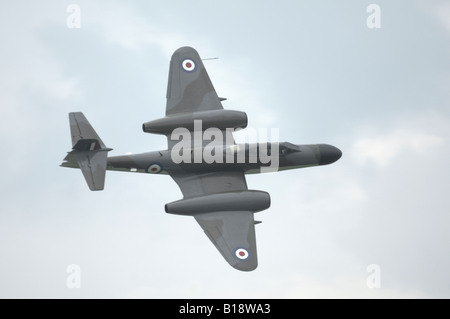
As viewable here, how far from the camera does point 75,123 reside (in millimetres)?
36500


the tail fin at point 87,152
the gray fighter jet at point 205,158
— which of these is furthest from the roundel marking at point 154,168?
the tail fin at point 87,152

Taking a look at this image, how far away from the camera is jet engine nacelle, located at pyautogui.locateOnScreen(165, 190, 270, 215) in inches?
1405

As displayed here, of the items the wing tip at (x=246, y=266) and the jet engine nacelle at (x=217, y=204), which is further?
the jet engine nacelle at (x=217, y=204)

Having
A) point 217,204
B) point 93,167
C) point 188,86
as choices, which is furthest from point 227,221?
point 188,86

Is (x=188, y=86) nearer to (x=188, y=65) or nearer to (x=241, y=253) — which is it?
(x=188, y=65)

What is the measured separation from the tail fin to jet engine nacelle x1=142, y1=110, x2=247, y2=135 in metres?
2.99

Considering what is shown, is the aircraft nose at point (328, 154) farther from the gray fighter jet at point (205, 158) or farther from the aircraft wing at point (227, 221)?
the aircraft wing at point (227, 221)

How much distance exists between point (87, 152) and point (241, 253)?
798 centimetres

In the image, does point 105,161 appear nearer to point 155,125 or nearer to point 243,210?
point 155,125

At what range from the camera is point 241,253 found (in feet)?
114

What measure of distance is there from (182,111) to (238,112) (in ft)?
8.73

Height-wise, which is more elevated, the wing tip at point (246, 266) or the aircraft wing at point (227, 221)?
the aircraft wing at point (227, 221)

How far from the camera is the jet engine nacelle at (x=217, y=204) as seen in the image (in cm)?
3569

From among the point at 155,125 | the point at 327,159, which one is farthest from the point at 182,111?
the point at 327,159
